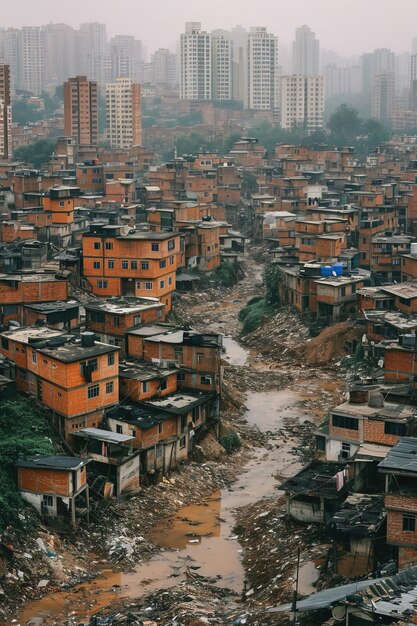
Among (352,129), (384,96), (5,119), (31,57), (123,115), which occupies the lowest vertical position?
(352,129)

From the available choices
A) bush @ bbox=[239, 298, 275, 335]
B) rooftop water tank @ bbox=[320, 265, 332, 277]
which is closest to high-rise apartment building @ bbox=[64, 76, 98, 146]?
bush @ bbox=[239, 298, 275, 335]

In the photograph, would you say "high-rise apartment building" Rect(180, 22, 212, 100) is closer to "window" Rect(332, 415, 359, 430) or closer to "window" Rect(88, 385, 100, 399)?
"window" Rect(88, 385, 100, 399)

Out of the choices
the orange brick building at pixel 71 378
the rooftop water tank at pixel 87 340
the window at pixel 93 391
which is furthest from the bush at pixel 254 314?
the window at pixel 93 391

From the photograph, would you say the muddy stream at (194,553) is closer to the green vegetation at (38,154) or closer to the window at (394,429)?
the window at (394,429)

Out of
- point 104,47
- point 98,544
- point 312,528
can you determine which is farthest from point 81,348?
point 104,47

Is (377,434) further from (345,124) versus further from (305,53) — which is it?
(305,53)

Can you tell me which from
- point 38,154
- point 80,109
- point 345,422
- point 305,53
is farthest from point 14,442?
point 305,53
